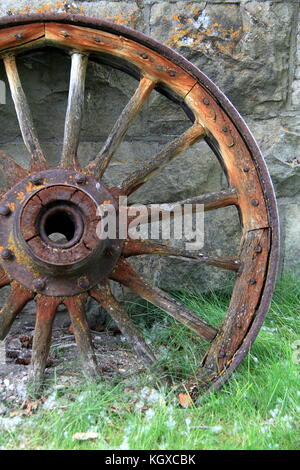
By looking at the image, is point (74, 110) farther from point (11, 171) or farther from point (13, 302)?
point (13, 302)

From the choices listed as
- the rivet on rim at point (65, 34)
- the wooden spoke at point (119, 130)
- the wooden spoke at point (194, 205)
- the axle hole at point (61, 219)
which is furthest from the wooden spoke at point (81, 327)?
the rivet on rim at point (65, 34)

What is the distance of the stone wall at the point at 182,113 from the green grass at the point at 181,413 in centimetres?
62

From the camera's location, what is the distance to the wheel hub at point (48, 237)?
6.73 feet

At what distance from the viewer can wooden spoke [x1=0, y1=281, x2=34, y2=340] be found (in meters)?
2.14

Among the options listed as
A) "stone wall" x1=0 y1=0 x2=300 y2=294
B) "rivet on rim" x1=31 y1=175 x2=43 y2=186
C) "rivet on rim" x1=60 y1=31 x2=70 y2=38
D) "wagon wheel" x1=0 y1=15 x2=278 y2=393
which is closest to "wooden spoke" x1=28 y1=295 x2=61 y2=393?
"wagon wheel" x1=0 y1=15 x2=278 y2=393

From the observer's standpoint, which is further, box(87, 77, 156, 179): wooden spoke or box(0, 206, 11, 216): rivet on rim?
box(87, 77, 156, 179): wooden spoke

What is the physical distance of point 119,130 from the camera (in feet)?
7.41

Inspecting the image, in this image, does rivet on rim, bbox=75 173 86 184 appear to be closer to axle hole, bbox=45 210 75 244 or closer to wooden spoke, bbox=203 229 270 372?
axle hole, bbox=45 210 75 244

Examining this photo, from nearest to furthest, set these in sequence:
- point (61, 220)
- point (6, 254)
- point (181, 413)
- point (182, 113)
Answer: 1. point (181, 413)
2. point (6, 254)
3. point (61, 220)
4. point (182, 113)

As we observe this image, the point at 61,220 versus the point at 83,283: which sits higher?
the point at 61,220

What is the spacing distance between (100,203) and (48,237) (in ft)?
0.77

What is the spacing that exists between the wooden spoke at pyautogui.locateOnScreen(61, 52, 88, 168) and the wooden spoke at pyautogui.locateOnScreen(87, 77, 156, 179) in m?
0.09

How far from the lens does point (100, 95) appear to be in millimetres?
2580

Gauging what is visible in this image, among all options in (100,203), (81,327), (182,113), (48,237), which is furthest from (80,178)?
(182,113)
